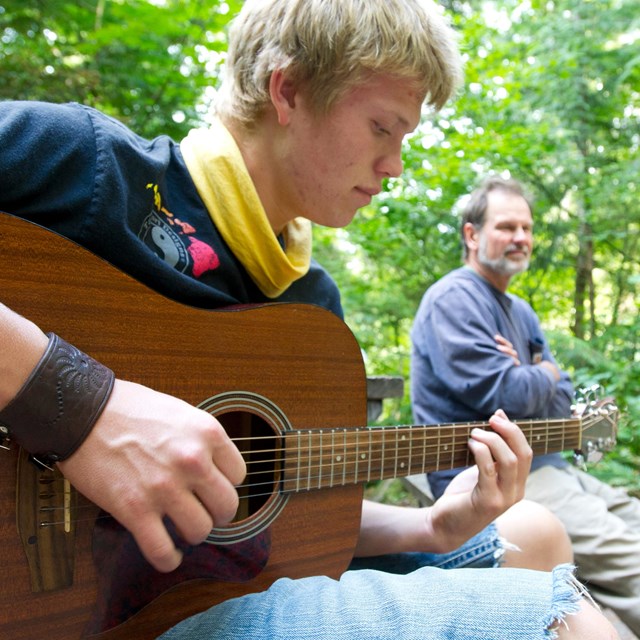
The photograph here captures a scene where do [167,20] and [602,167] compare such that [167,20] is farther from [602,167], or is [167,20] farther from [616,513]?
[602,167]

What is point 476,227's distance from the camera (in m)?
3.07

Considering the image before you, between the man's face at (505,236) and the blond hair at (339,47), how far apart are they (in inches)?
63.2

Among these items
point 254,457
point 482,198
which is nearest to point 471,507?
point 254,457

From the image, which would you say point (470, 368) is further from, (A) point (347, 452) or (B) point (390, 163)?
(A) point (347, 452)

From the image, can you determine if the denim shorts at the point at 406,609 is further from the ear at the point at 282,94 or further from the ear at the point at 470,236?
the ear at the point at 470,236

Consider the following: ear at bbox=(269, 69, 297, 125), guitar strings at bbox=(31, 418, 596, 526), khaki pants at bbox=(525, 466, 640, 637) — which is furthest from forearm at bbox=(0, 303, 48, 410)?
khaki pants at bbox=(525, 466, 640, 637)

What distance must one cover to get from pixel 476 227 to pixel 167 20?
204cm

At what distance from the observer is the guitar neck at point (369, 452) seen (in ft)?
3.51

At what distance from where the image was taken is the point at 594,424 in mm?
1917

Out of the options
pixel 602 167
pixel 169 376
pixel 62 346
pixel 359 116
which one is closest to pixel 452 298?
pixel 359 116

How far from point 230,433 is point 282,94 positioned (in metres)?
0.80

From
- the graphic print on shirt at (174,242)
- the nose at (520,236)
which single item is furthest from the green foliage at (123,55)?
the graphic print on shirt at (174,242)

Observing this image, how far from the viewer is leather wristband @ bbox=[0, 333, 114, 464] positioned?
70cm

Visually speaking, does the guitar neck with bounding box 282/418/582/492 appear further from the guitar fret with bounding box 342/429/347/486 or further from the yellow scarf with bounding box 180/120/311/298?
the yellow scarf with bounding box 180/120/311/298
